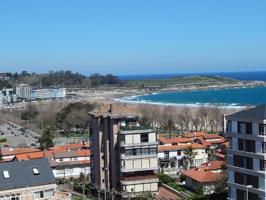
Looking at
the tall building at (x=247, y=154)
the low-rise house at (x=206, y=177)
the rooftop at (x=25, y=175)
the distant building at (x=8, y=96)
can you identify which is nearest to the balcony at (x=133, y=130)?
the low-rise house at (x=206, y=177)

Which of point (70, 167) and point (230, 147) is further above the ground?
point (230, 147)

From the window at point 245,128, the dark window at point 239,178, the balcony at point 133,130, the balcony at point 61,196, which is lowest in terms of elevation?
the balcony at point 61,196

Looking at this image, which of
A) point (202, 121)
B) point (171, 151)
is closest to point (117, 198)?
point (171, 151)

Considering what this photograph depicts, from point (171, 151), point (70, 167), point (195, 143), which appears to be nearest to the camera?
point (70, 167)

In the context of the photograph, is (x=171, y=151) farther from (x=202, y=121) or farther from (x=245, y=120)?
(x=202, y=121)

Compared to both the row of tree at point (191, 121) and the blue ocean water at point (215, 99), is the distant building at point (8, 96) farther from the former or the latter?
the row of tree at point (191, 121)

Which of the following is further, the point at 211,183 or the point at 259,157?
the point at 211,183

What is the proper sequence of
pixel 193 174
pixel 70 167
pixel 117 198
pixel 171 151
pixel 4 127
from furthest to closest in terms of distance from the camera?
1. pixel 4 127
2. pixel 171 151
3. pixel 70 167
4. pixel 193 174
5. pixel 117 198

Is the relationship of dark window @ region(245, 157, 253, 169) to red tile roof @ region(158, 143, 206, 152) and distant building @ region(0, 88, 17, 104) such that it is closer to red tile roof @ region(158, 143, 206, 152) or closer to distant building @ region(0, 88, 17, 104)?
red tile roof @ region(158, 143, 206, 152)
